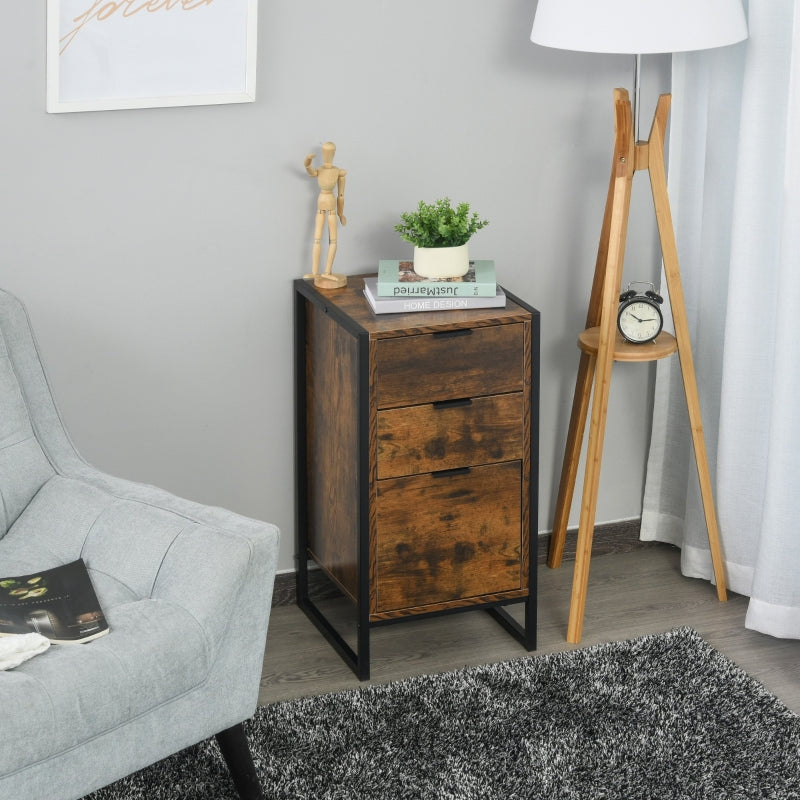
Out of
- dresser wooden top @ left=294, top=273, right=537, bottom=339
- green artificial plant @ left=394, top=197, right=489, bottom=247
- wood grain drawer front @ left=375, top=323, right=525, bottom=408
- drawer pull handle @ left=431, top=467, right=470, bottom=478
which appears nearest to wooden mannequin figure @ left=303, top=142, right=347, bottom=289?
dresser wooden top @ left=294, top=273, right=537, bottom=339

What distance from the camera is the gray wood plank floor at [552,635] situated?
2.37 meters

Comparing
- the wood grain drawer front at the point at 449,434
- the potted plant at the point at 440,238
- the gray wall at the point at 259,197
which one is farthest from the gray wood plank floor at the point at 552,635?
the potted plant at the point at 440,238

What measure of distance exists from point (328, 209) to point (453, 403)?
1.58 ft

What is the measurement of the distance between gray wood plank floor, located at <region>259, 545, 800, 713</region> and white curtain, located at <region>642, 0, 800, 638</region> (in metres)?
0.07

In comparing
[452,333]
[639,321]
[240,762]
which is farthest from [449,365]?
[240,762]

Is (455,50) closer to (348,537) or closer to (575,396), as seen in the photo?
(575,396)

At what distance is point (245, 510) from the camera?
2598 millimetres

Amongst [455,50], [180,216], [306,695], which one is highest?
[455,50]

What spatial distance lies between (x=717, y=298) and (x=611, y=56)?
0.61m

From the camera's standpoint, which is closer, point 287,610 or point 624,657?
point 624,657

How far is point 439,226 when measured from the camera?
229 centimetres

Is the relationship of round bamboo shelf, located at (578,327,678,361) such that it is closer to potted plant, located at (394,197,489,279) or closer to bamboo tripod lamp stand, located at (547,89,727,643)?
bamboo tripod lamp stand, located at (547,89,727,643)

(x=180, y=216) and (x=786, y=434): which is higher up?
(x=180, y=216)

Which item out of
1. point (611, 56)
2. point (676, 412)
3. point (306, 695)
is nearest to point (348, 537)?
point (306, 695)
